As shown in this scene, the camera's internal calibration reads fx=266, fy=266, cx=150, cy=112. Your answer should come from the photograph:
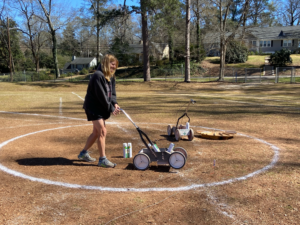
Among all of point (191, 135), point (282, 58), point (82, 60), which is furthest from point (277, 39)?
point (191, 135)

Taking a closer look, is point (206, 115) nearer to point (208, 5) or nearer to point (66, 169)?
point (66, 169)

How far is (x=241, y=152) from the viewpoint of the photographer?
5.66 meters

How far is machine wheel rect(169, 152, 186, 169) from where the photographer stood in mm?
4645

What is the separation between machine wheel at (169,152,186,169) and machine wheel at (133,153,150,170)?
422 mm

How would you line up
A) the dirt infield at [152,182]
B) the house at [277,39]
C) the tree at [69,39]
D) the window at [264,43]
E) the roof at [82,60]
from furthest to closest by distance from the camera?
the roof at [82,60], the window at [264,43], the house at [277,39], the tree at [69,39], the dirt infield at [152,182]

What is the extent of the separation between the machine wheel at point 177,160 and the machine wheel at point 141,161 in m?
0.42

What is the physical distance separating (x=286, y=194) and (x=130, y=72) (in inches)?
1829

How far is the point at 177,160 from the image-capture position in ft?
15.3

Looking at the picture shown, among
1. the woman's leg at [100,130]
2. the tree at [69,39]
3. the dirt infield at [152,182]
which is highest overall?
the tree at [69,39]

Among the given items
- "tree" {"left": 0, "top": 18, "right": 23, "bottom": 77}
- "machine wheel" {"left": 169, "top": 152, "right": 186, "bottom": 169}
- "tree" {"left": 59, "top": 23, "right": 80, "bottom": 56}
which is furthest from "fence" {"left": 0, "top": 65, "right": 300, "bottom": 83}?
"machine wheel" {"left": 169, "top": 152, "right": 186, "bottom": 169}

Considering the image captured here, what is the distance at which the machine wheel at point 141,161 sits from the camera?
4656 mm

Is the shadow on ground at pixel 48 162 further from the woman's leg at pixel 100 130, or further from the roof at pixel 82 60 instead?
the roof at pixel 82 60

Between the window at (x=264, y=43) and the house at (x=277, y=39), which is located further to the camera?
the window at (x=264, y=43)

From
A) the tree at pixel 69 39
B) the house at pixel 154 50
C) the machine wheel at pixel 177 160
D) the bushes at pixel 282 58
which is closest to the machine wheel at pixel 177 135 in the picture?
the machine wheel at pixel 177 160
